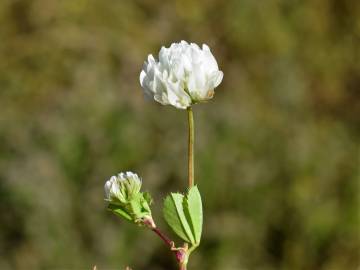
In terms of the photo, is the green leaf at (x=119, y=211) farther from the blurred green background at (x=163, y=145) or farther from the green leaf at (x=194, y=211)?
the blurred green background at (x=163, y=145)

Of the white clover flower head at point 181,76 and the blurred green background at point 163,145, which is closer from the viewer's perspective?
the white clover flower head at point 181,76

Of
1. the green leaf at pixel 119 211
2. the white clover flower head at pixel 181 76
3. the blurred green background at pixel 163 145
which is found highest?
the white clover flower head at pixel 181 76

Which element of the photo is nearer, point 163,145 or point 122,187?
point 122,187

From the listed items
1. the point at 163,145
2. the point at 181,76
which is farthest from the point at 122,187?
the point at 163,145

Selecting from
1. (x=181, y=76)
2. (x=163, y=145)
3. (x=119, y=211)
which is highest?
(x=181, y=76)

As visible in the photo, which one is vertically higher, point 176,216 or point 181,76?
point 181,76

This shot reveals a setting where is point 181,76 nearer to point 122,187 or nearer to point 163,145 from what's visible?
point 122,187

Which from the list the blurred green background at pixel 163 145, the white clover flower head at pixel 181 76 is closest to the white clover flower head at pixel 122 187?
the white clover flower head at pixel 181 76
